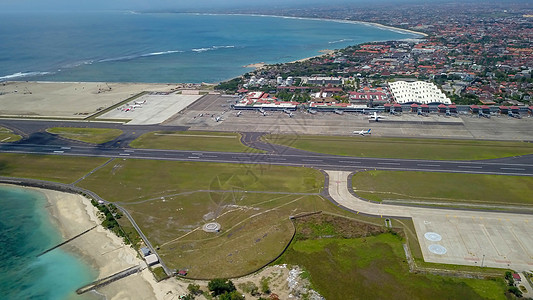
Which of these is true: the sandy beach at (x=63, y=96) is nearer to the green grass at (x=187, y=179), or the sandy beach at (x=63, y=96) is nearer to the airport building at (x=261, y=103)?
the airport building at (x=261, y=103)

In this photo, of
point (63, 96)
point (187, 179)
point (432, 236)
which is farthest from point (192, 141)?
point (63, 96)

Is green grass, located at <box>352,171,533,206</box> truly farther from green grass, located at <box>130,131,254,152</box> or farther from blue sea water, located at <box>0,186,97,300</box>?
blue sea water, located at <box>0,186,97,300</box>

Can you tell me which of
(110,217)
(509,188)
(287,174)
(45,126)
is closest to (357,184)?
(287,174)

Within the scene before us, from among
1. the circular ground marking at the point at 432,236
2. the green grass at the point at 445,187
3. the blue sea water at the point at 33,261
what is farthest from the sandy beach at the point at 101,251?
the green grass at the point at 445,187

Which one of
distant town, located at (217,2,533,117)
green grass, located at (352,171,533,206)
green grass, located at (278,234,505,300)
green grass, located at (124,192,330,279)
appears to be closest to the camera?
green grass, located at (278,234,505,300)

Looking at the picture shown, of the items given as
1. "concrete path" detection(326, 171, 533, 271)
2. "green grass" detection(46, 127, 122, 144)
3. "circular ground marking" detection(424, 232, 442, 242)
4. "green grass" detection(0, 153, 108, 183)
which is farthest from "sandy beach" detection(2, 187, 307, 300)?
"green grass" detection(46, 127, 122, 144)

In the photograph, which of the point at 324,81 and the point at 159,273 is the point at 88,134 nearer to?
the point at 159,273

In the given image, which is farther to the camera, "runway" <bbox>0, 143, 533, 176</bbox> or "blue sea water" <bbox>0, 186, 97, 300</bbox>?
"runway" <bbox>0, 143, 533, 176</bbox>
